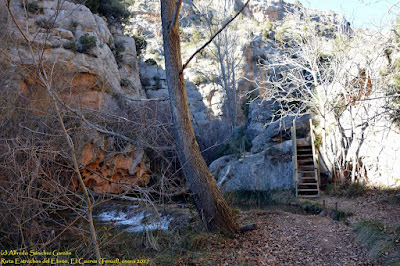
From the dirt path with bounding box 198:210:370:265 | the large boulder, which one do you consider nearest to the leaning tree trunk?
the dirt path with bounding box 198:210:370:265

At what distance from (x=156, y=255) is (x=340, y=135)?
939 centimetres

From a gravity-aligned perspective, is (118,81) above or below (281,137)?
above

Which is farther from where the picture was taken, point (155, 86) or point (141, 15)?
point (141, 15)

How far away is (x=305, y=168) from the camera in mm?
13133

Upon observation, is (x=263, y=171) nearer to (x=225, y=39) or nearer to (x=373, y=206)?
(x=373, y=206)

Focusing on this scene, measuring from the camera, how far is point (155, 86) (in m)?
24.1

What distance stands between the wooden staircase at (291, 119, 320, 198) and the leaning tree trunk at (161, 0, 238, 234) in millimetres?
6584

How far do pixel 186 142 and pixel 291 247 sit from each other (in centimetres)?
282

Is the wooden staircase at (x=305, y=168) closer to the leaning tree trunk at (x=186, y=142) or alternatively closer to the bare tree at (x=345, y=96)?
the bare tree at (x=345, y=96)

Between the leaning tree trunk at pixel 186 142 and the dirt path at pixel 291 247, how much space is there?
481 mm

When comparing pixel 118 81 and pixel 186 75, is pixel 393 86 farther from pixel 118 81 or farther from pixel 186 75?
pixel 186 75

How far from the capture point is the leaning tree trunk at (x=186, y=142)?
577 cm

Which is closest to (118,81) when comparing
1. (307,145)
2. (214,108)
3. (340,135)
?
(307,145)

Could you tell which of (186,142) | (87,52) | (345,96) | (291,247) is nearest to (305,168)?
(345,96)
